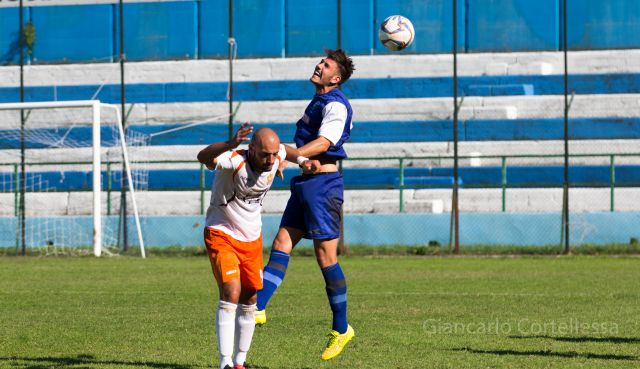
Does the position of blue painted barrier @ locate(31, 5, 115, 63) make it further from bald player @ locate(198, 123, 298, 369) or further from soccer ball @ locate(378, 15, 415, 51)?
bald player @ locate(198, 123, 298, 369)

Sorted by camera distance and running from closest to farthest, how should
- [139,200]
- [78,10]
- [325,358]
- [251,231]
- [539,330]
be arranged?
1. [251,231]
2. [325,358]
3. [539,330]
4. [139,200]
5. [78,10]

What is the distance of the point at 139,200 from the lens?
1129 inches

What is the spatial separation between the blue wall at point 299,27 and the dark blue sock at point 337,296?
72.8 feet

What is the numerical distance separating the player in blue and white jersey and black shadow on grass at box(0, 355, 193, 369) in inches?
36.3

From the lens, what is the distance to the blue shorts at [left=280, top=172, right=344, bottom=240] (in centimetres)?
866

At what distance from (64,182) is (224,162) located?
23.1 metres

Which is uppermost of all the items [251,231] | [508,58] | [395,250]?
[508,58]

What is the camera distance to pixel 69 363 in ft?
25.9

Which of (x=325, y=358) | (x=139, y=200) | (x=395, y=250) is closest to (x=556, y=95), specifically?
(x=395, y=250)

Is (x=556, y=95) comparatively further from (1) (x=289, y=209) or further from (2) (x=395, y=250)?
(1) (x=289, y=209)

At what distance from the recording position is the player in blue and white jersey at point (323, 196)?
849 cm

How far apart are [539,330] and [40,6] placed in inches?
1055

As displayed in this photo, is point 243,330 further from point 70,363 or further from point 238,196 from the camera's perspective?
point 70,363

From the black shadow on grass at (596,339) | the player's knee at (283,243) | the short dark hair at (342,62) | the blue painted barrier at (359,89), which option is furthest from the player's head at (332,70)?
the blue painted barrier at (359,89)
